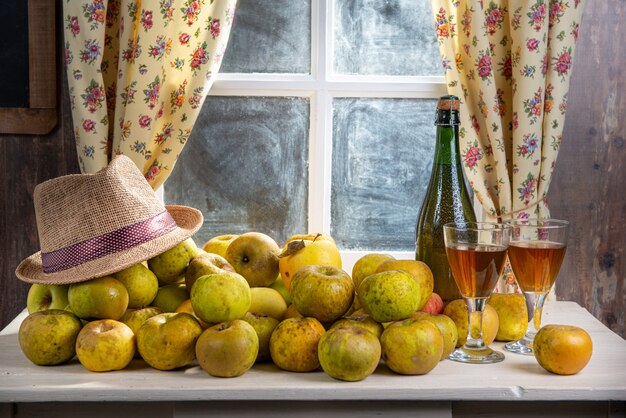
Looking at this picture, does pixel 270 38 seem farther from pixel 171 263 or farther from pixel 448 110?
pixel 171 263

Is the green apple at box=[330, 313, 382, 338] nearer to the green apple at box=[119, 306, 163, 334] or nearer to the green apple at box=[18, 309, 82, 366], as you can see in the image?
the green apple at box=[119, 306, 163, 334]

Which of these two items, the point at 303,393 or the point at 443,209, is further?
the point at 443,209

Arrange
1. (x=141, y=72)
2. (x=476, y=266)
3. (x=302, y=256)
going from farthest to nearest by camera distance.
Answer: (x=141, y=72), (x=302, y=256), (x=476, y=266)

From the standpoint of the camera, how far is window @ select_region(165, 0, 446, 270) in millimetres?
2215

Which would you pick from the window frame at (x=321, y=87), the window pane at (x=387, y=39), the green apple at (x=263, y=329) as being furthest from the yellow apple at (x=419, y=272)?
the window pane at (x=387, y=39)

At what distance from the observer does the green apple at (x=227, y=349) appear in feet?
3.80

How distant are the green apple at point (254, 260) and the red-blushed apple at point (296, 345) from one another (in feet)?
0.81

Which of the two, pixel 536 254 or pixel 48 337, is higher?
pixel 536 254

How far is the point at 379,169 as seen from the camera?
2.29 meters

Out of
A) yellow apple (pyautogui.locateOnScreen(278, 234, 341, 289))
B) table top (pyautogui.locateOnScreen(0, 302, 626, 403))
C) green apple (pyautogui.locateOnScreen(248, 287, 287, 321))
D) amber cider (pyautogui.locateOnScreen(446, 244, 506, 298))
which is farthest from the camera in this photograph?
yellow apple (pyautogui.locateOnScreen(278, 234, 341, 289))

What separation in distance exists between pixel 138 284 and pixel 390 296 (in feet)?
1.46

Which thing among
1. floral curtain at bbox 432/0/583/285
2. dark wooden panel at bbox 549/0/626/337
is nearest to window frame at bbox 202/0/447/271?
floral curtain at bbox 432/0/583/285

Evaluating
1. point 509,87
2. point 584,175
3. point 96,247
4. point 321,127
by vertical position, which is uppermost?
point 509,87

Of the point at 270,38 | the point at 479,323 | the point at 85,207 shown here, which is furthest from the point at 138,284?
the point at 270,38
